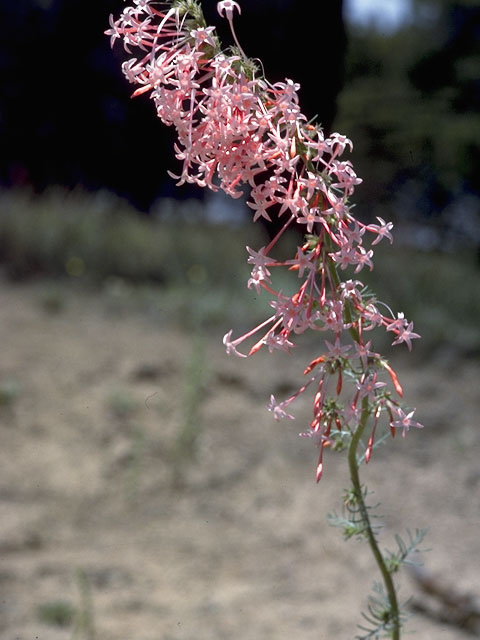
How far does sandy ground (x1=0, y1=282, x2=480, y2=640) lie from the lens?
11.0 ft

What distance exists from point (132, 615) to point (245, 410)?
1919 mm

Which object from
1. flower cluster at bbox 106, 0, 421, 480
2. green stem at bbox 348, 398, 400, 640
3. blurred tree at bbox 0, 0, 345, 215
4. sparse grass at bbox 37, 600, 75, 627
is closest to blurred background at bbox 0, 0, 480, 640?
sparse grass at bbox 37, 600, 75, 627

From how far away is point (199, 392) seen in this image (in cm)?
495

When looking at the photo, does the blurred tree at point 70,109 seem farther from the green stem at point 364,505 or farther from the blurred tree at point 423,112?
the green stem at point 364,505

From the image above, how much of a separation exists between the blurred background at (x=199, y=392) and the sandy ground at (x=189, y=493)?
0.04ft

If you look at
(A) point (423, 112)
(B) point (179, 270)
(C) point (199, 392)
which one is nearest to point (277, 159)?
(C) point (199, 392)

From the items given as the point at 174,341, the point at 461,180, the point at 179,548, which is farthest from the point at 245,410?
the point at 461,180

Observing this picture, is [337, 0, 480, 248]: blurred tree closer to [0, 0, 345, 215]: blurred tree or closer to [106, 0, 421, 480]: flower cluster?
[0, 0, 345, 215]: blurred tree

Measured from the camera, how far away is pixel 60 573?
11.7ft

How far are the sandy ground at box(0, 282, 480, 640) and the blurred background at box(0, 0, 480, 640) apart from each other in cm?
1

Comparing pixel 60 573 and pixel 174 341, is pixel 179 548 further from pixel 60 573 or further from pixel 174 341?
pixel 174 341

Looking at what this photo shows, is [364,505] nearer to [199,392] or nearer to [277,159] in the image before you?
[277,159]

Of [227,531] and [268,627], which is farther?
[227,531]

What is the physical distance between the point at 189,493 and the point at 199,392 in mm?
773
